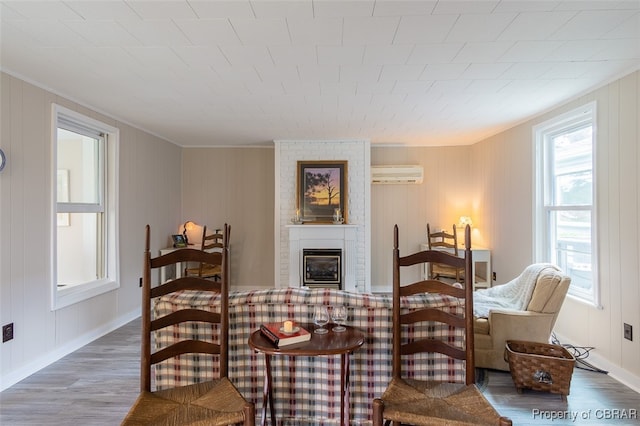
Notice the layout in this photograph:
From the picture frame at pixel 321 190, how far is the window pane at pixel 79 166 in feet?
8.42

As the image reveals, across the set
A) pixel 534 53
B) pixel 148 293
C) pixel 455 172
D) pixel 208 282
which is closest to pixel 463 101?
pixel 534 53

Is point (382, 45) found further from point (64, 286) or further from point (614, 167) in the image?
point (64, 286)

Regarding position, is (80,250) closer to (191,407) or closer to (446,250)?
(191,407)

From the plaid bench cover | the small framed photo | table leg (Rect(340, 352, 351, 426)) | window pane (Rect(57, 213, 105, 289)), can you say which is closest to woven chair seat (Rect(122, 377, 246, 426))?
the plaid bench cover

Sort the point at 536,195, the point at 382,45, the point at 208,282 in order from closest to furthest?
the point at 208,282 < the point at 382,45 < the point at 536,195

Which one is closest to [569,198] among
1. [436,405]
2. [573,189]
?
[573,189]

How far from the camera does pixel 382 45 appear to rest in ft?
6.92

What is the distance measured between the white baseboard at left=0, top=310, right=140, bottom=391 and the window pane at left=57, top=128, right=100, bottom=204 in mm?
1358

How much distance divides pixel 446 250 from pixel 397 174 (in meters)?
1.40

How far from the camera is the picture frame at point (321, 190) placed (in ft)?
16.5

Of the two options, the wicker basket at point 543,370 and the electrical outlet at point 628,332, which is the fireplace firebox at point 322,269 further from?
the electrical outlet at point 628,332

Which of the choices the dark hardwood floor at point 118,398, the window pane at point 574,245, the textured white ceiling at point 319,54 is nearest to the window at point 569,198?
the window pane at point 574,245

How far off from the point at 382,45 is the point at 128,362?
3.27 m

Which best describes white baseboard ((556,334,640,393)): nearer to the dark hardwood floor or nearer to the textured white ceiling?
the dark hardwood floor
